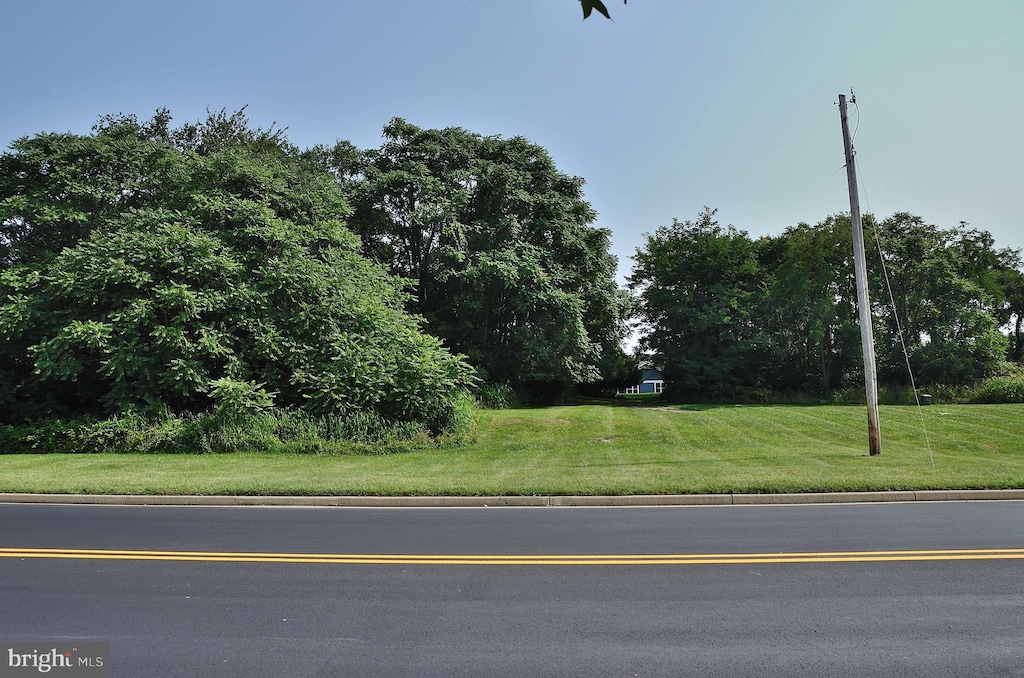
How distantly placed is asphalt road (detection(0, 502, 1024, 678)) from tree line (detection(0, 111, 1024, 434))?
10.4 meters

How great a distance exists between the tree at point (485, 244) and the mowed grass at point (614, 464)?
1030 centimetres

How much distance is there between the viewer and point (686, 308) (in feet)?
141

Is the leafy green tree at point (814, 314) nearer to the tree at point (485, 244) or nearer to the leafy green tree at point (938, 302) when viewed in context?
the leafy green tree at point (938, 302)

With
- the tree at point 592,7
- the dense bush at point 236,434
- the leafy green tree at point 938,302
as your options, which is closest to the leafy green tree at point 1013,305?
the leafy green tree at point 938,302

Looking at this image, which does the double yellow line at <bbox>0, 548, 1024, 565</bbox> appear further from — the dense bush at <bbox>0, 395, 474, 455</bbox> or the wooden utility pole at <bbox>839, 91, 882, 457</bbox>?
the dense bush at <bbox>0, 395, 474, 455</bbox>

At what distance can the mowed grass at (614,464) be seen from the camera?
10.7 metres

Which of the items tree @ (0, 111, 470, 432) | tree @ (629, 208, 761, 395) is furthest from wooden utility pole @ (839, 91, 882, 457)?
tree @ (629, 208, 761, 395)

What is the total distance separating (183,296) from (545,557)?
15.1 m

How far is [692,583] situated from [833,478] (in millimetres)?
6968

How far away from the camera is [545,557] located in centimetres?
632

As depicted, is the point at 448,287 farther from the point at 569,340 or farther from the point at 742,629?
the point at 742,629

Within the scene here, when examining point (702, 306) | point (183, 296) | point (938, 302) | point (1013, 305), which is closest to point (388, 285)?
point (183, 296)

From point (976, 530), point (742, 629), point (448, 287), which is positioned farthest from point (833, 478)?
point (448, 287)

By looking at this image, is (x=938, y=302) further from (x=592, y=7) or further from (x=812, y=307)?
(x=592, y=7)
